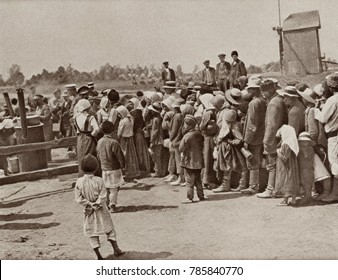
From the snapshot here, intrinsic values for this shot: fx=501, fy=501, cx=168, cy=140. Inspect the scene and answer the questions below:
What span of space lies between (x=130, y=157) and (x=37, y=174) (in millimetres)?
1587

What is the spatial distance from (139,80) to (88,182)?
590cm

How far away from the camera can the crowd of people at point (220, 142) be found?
6250 mm

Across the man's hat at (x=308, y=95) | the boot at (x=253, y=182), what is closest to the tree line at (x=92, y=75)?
the boot at (x=253, y=182)

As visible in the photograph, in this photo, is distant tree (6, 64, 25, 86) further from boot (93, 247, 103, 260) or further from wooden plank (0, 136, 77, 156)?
boot (93, 247, 103, 260)

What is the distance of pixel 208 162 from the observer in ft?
24.2

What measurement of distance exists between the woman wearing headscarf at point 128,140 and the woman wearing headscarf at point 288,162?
2548mm

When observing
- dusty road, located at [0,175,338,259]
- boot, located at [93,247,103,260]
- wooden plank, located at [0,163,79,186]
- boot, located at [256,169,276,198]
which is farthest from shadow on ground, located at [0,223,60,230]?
boot, located at [256,169,276,198]

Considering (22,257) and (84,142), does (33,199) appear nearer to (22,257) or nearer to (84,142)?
(84,142)

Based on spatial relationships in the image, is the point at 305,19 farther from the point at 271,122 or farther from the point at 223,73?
the point at 271,122

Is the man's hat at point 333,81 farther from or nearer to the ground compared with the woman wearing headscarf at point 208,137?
farther from the ground

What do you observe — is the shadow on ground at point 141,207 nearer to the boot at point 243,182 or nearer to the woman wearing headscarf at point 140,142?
the boot at point 243,182
